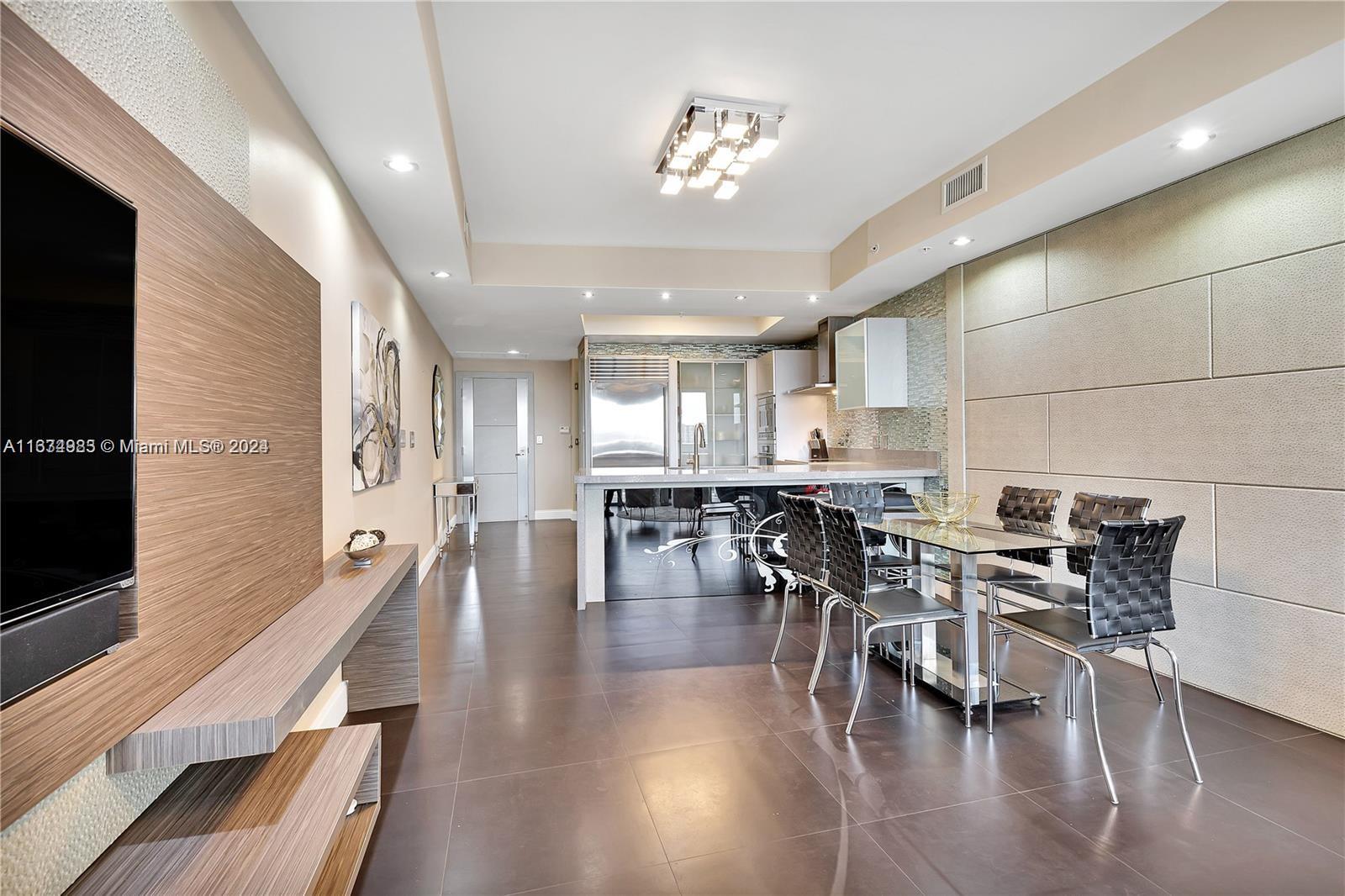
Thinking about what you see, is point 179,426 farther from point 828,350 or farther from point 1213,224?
point 828,350

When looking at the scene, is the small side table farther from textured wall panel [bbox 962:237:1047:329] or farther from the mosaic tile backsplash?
textured wall panel [bbox 962:237:1047:329]

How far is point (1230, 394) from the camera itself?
286 centimetres

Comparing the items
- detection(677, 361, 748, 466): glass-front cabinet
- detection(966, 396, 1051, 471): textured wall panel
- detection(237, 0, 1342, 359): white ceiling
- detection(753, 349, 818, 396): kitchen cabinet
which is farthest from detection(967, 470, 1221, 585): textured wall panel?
detection(677, 361, 748, 466): glass-front cabinet

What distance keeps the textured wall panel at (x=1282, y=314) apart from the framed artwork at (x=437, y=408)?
5.99 meters

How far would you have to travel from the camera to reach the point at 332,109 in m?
2.28

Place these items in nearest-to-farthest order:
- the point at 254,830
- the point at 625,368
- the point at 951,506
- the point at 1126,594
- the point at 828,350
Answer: the point at 254,830 < the point at 1126,594 < the point at 951,506 < the point at 828,350 < the point at 625,368

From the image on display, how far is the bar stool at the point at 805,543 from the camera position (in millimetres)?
3068

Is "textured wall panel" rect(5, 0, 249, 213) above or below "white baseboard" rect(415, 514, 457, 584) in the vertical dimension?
above

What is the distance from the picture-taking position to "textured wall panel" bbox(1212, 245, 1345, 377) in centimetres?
250

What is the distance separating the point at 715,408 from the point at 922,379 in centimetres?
303

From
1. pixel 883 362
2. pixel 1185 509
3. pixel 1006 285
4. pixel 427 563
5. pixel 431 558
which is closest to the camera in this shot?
pixel 1185 509

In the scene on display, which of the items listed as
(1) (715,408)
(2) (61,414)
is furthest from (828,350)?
(2) (61,414)

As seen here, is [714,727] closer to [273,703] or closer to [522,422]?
[273,703]

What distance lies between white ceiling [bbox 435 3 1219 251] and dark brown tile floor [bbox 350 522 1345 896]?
111 inches
